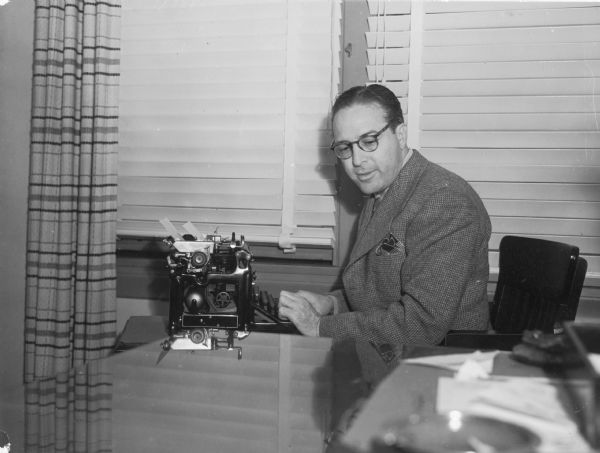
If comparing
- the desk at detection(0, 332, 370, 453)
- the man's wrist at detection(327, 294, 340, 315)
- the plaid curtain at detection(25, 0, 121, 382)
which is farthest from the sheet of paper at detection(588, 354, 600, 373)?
the plaid curtain at detection(25, 0, 121, 382)

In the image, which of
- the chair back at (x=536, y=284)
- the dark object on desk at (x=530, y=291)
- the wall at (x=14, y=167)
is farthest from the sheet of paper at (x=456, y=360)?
the wall at (x=14, y=167)

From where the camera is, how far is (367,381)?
1.35 meters

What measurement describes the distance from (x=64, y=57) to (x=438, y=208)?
1.71 m

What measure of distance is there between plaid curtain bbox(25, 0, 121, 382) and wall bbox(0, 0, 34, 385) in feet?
0.78

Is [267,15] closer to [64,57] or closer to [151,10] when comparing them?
[151,10]

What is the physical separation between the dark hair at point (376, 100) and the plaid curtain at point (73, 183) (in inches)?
40.7

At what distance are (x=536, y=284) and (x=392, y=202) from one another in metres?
0.55

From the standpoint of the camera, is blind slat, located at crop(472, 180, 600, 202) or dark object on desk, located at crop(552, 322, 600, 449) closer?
dark object on desk, located at crop(552, 322, 600, 449)

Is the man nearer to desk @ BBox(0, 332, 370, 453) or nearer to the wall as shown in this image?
desk @ BBox(0, 332, 370, 453)

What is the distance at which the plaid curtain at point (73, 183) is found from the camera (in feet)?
8.86

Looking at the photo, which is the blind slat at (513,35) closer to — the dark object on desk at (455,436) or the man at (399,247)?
the man at (399,247)

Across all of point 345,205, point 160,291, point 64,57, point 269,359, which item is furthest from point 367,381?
point 64,57

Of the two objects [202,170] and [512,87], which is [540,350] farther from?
[202,170]

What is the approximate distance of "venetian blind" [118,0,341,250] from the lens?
279cm
